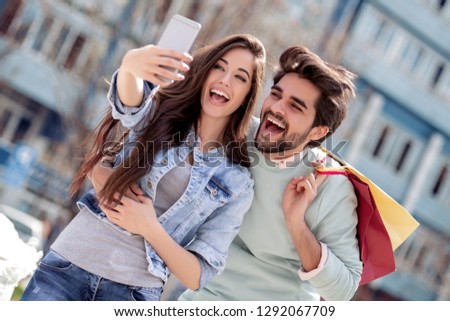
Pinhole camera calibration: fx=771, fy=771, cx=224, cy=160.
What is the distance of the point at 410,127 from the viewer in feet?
67.1

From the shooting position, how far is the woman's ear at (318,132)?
11.1 feet

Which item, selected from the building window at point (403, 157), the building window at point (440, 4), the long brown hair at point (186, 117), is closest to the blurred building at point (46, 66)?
the building window at point (440, 4)

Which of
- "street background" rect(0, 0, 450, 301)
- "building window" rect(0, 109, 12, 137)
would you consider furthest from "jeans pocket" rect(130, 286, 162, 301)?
"building window" rect(0, 109, 12, 137)

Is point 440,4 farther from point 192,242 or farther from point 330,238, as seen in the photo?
point 192,242

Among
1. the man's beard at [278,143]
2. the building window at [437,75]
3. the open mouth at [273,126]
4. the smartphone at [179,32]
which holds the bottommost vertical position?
the man's beard at [278,143]

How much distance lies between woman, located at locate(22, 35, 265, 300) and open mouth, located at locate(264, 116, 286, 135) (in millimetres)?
290

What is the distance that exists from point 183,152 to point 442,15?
18.7m

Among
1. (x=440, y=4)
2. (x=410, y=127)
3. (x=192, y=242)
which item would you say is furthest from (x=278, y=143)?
(x=440, y=4)

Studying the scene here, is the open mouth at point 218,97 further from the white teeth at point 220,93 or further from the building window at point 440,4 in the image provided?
the building window at point 440,4

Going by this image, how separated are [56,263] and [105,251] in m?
0.18

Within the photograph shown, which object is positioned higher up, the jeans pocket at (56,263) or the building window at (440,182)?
the building window at (440,182)

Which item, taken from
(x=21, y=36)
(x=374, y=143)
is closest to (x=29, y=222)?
(x=21, y=36)

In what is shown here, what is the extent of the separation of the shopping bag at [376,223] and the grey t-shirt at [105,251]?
98cm
